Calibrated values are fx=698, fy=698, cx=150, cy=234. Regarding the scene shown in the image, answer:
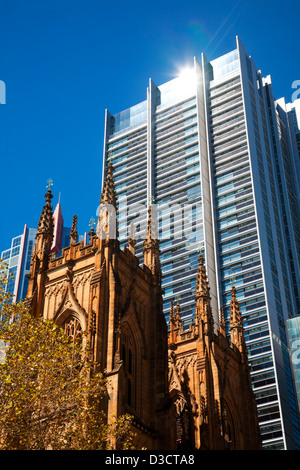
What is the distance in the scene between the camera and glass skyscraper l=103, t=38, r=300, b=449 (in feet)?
331

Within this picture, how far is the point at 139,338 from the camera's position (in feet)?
152

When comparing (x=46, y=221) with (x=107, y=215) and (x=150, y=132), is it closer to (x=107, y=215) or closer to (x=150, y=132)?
(x=107, y=215)

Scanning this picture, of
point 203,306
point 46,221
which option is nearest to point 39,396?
point 46,221

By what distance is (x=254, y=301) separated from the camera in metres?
105

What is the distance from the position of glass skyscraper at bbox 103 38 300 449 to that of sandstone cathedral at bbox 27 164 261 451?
127 feet

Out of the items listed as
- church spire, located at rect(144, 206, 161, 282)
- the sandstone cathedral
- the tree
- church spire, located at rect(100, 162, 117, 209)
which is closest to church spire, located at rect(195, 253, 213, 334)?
the sandstone cathedral

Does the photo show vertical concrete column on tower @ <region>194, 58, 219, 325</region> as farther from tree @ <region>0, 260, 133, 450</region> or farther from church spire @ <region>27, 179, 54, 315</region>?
tree @ <region>0, 260, 133, 450</region>

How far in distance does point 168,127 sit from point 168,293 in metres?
37.2

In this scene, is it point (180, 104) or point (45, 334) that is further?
point (180, 104)

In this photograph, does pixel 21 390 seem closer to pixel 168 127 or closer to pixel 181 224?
pixel 181 224

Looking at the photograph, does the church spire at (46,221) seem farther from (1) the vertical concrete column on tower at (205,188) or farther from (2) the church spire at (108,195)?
(1) the vertical concrete column on tower at (205,188)

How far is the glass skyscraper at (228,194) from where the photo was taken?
100938 millimetres

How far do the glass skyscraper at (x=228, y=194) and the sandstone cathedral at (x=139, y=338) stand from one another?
3861cm

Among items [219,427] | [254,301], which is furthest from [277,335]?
[219,427]
